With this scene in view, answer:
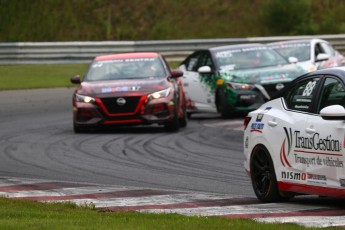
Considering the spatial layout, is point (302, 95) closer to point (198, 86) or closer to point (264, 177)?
point (264, 177)

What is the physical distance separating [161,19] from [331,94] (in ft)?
104

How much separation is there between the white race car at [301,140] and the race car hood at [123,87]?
8.98 m

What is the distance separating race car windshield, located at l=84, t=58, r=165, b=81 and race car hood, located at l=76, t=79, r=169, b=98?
449 millimetres

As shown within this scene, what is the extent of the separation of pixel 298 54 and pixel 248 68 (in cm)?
357

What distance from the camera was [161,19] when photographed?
42.4 meters

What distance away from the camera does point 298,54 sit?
27.7 metres

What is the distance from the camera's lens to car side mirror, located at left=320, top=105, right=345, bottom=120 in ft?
33.4

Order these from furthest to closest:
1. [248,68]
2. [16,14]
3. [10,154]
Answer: [16,14] < [248,68] < [10,154]

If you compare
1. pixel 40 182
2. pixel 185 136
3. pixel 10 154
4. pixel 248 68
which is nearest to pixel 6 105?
pixel 248 68

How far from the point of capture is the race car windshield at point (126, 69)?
22.0 m

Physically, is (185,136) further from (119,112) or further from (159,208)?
(159,208)

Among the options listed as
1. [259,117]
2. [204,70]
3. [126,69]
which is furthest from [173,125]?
[259,117]

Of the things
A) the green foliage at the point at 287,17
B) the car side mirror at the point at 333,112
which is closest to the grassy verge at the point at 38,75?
the green foliage at the point at 287,17

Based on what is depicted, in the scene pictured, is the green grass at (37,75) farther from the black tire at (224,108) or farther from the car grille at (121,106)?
the car grille at (121,106)
